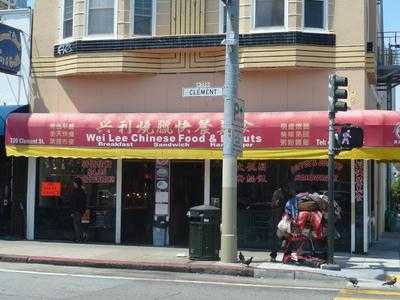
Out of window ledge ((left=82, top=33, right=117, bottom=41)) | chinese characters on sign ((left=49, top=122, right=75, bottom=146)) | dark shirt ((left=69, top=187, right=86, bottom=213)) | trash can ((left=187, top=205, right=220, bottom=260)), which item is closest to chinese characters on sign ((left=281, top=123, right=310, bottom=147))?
trash can ((left=187, top=205, right=220, bottom=260))

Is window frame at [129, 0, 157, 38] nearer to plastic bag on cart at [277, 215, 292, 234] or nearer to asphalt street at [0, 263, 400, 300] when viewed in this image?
plastic bag on cart at [277, 215, 292, 234]

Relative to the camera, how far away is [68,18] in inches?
736

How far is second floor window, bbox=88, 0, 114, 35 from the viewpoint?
1802 centimetres

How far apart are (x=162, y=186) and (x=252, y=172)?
2.48 metres

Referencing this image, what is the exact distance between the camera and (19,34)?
18.8 m

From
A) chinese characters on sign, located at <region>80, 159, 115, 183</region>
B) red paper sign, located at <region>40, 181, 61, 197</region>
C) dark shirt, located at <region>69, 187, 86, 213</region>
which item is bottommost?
dark shirt, located at <region>69, 187, 86, 213</region>

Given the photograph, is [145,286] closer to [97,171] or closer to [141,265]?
[141,265]

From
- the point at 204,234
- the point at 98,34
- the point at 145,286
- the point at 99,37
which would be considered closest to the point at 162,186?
the point at 204,234

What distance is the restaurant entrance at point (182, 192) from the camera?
17891 mm

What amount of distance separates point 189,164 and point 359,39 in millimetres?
5451

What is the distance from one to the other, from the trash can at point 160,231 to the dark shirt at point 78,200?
6.59ft

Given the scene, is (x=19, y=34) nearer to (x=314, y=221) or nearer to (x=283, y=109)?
(x=283, y=109)

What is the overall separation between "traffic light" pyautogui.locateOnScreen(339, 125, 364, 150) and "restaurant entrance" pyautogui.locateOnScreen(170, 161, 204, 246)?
17.1 feet

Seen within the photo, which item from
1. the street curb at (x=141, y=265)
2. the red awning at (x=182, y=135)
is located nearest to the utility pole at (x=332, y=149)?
the street curb at (x=141, y=265)
